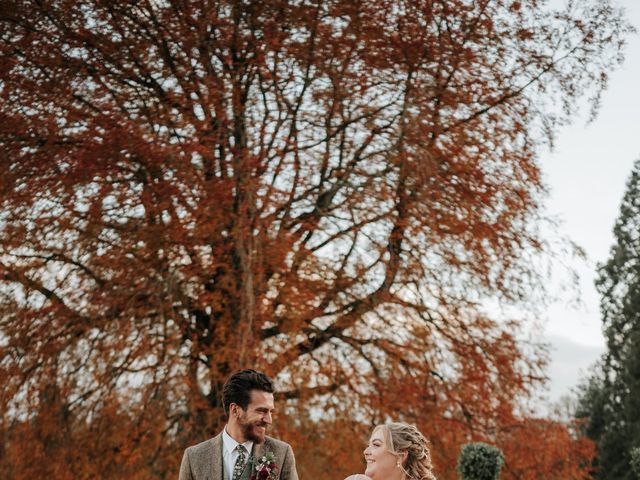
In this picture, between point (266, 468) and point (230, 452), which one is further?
point (230, 452)

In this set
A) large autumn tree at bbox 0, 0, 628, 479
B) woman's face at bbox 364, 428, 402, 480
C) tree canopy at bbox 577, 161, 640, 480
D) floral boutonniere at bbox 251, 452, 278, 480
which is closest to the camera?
floral boutonniere at bbox 251, 452, 278, 480

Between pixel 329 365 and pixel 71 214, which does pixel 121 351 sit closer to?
pixel 71 214

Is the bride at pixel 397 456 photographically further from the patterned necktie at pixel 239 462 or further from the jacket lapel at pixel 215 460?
the jacket lapel at pixel 215 460

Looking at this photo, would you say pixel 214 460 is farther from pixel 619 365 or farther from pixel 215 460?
pixel 619 365

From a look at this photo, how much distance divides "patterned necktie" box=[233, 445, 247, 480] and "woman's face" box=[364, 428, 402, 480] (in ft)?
2.57

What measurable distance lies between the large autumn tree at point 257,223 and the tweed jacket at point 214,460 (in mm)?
6077

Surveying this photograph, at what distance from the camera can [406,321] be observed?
43.1 ft

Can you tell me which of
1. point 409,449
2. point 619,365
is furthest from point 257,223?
point 619,365

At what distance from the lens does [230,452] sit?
450 cm

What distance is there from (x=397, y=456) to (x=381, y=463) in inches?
4.2

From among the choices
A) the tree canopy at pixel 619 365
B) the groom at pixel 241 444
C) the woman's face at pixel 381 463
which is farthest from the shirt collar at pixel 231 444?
the tree canopy at pixel 619 365

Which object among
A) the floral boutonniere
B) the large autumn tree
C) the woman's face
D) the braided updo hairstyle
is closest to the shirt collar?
the floral boutonniere

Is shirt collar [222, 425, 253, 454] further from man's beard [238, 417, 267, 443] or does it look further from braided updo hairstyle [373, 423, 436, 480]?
braided updo hairstyle [373, 423, 436, 480]

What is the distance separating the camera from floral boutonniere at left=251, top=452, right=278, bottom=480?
4.29m
